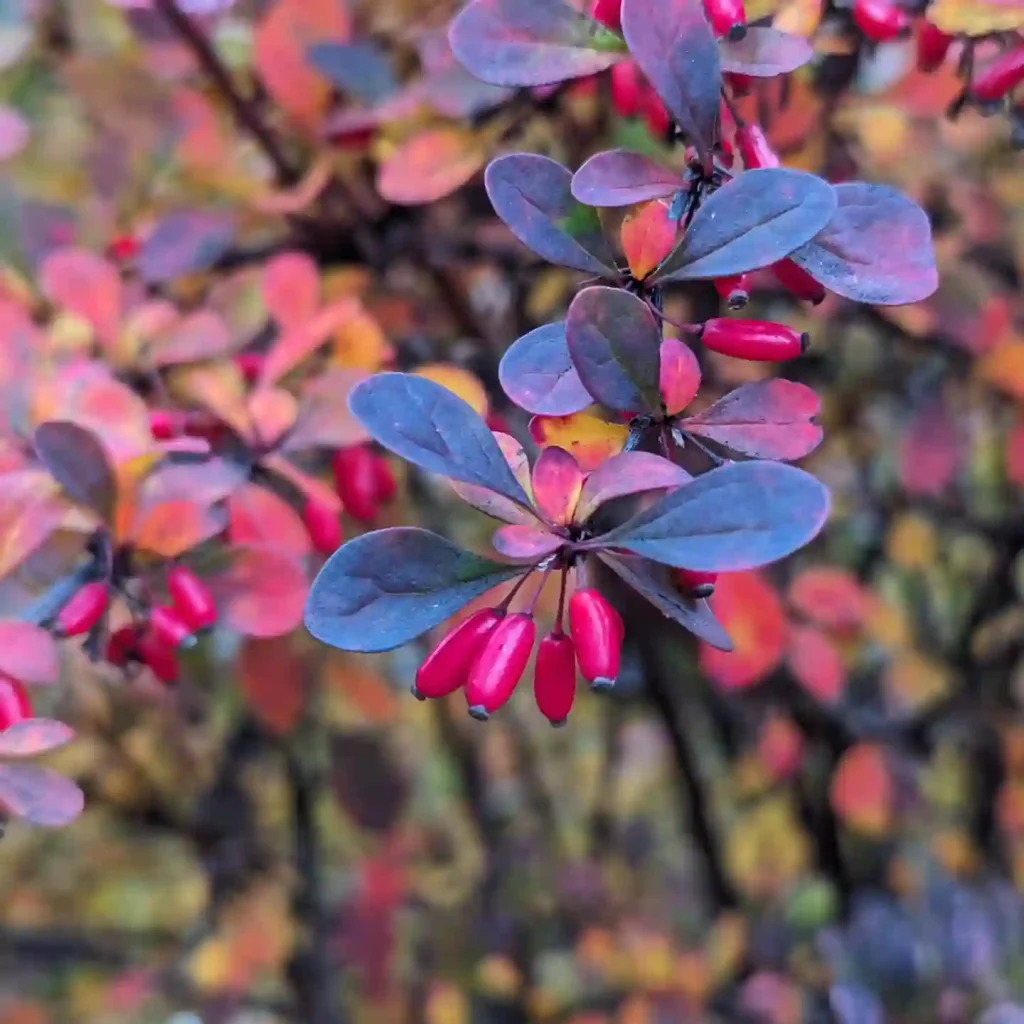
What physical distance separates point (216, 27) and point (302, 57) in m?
0.17

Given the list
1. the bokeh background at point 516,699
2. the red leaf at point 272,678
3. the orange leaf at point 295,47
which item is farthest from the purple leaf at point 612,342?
the red leaf at point 272,678

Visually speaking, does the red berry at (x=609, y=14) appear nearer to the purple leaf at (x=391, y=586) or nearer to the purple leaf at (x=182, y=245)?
the purple leaf at (x=391, y=586)

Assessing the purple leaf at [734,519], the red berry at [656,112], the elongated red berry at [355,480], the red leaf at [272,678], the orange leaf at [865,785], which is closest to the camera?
the purple leaf at [734,519]

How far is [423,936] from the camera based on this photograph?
1699 mm

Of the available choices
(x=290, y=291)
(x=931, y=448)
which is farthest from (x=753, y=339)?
(x=931, y=448)

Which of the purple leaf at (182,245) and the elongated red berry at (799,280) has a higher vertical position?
the elongated red berry at (799,280)

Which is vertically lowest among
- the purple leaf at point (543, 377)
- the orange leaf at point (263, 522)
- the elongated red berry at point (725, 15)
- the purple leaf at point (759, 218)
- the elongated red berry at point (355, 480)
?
the elongated red berry at point (355, 480)

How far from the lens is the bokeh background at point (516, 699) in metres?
0.92

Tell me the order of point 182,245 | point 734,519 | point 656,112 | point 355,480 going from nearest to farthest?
point 734,519 < point 656,112 < point 355,480 < point 182,245

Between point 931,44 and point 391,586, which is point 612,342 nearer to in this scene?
point 391,586

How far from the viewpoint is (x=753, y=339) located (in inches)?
17.3

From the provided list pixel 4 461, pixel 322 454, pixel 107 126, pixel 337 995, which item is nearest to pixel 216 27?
pixel 107 126

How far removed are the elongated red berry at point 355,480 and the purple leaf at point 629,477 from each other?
0.34 meters

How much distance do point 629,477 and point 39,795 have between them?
11.0 inches
